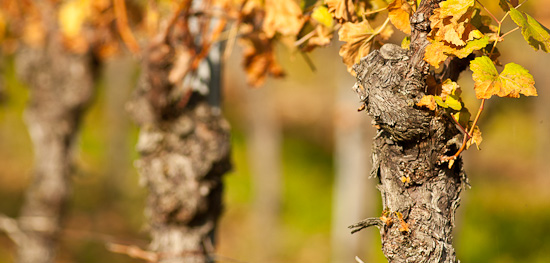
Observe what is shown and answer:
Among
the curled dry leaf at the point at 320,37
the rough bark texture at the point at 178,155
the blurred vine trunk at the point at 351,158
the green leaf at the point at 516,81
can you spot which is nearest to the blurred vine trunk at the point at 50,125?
the rough bark texture at the point at 178,155

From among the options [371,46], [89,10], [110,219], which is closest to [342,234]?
[89,10]

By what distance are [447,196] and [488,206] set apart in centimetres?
675

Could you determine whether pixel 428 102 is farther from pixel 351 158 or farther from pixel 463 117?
pixel 351 158

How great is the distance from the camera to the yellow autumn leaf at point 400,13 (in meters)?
1.16

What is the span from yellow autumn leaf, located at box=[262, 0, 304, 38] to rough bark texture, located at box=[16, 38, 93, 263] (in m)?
2.65

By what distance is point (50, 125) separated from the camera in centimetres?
412

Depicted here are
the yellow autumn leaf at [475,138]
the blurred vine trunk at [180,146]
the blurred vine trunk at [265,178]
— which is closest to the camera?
the yellow autumn leaf at [475,138]

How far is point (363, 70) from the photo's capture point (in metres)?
1.14

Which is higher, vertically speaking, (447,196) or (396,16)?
(396,16)

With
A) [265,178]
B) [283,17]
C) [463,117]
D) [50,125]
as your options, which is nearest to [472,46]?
[463,117]

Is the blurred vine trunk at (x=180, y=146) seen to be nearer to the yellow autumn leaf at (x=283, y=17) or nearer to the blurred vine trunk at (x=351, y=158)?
the yellow autumn leaf at (x=283, y=17)

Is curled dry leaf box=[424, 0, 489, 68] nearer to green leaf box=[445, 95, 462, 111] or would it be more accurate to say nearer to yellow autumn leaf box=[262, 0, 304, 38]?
green leaf box=[445, 95, 462, 111]

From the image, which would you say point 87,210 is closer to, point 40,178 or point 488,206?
point 40,178

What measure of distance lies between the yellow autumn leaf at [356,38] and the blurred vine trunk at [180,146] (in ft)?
3.47
